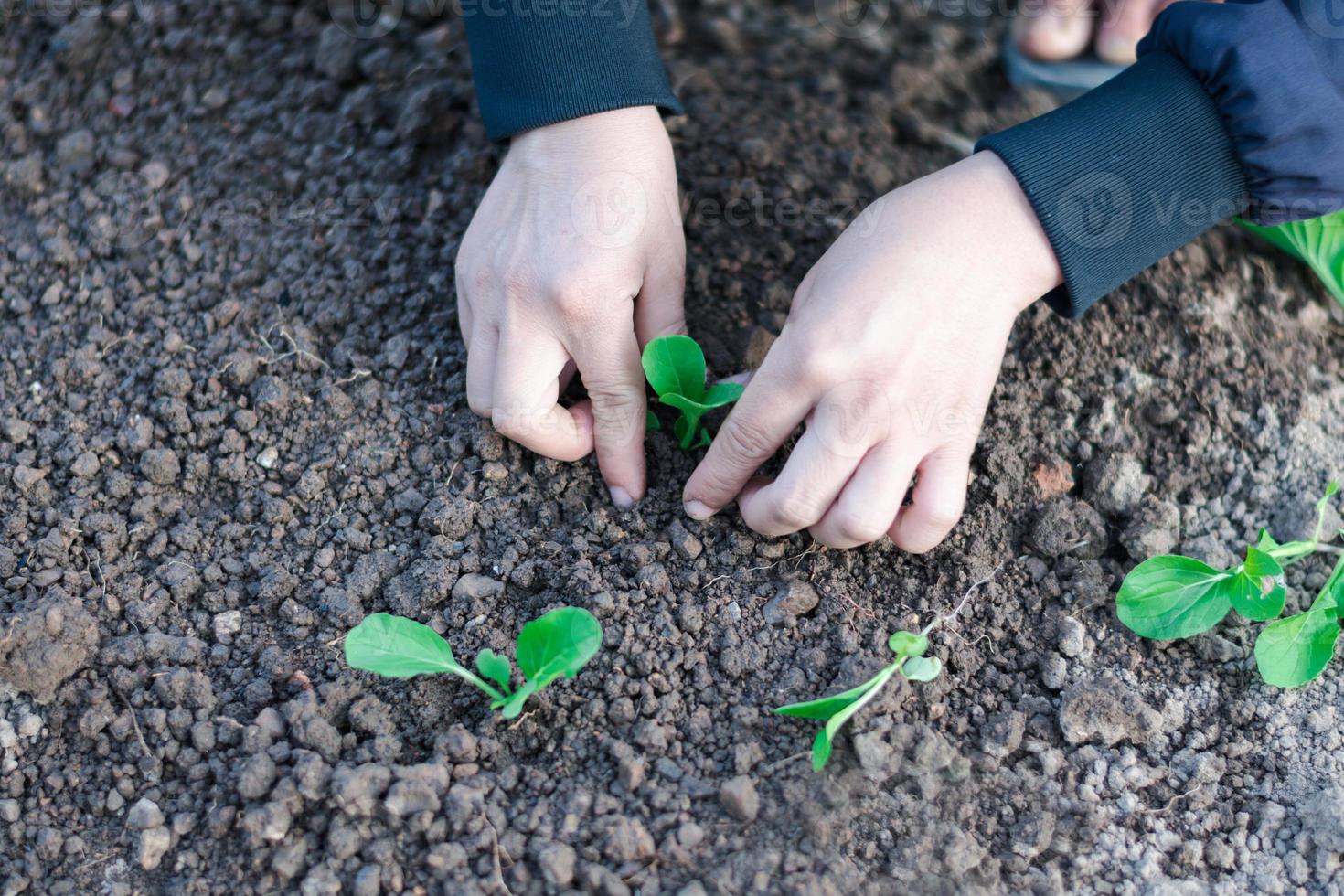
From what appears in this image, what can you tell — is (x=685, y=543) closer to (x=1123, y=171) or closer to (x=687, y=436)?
(x=687, y=436)

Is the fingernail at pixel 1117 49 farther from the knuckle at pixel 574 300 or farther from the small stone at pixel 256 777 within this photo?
the small stone at pixel 256 777

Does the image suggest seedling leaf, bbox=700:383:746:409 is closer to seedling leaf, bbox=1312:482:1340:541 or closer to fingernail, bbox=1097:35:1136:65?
seedling leaf, bbox=1312:482:1340:541

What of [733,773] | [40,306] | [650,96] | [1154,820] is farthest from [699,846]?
[40,306]

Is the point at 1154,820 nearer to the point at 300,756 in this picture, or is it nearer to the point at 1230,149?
the point at 1230,149

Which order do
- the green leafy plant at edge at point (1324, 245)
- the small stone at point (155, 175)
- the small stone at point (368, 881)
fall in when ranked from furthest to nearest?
the small stone at point (155, 175) → the green leafy plant at edge at point (1324, 245) → the small stone at point (368, 881)

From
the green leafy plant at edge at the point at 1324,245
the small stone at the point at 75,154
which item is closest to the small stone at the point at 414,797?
A: the small stone at the point at 75,154

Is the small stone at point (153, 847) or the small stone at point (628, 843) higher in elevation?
the small stone at point (628, 843)

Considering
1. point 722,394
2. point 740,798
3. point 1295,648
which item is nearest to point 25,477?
point 722,394
